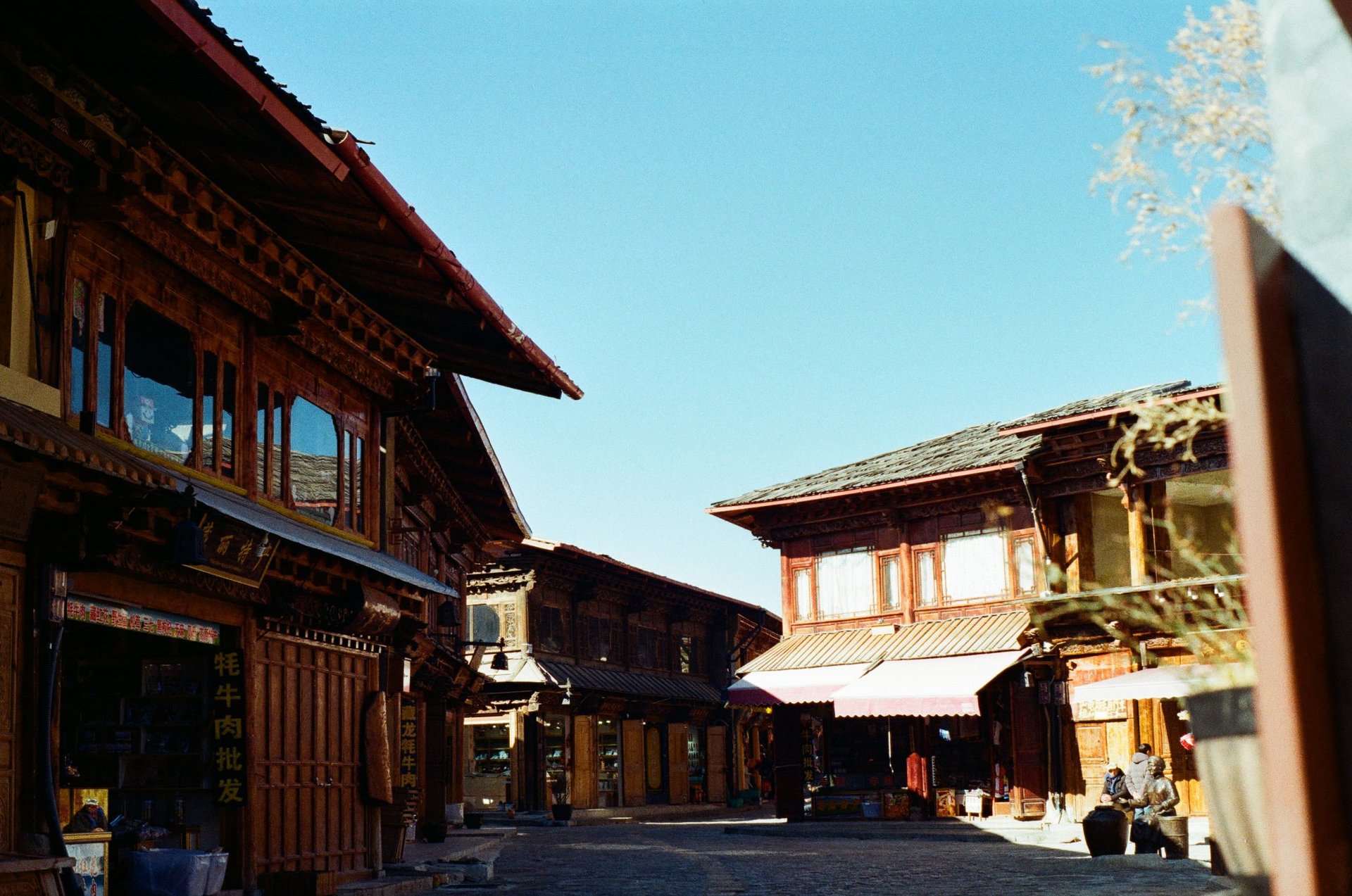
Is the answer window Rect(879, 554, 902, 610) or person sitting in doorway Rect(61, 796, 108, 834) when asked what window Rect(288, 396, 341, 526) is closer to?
person sitting in doorway Rect(61, 796, 108, 834)

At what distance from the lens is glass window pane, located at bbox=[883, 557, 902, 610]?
102 ft

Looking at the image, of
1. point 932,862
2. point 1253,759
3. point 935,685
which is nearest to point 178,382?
point 1253,759

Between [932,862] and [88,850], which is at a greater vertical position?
[88,850]

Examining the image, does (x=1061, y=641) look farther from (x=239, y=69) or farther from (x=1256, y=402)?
(x=1256, y=402)

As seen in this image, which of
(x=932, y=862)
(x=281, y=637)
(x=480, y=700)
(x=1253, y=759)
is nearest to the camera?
(x=1253, y=759)

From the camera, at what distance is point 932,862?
19734mm

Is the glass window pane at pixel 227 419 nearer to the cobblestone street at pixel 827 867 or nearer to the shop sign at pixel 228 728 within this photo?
the shop sign at pixel 228 728

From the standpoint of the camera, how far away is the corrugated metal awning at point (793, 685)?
29812 millimetres

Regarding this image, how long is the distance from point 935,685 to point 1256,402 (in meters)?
24.9

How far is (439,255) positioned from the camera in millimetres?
13227

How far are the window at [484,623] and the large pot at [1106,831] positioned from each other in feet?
76.9

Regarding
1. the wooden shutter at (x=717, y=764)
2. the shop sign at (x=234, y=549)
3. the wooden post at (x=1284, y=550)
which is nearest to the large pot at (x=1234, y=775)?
the wooden post at (x=1284, y=550)

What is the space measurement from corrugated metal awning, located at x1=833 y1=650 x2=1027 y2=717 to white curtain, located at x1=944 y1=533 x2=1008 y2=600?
179cm

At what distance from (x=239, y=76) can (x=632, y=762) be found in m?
34.8
